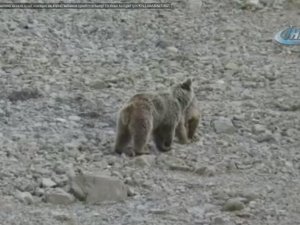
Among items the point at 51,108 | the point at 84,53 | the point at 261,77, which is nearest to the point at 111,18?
the point at 84,53

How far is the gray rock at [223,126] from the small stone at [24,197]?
261cm

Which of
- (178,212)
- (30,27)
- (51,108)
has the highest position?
(30,27)

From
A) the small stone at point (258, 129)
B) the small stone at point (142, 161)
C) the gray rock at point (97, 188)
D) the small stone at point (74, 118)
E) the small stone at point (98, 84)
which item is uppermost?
the small stone at point (98, 84)

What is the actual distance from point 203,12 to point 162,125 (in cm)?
568

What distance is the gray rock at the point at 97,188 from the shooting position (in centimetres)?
680

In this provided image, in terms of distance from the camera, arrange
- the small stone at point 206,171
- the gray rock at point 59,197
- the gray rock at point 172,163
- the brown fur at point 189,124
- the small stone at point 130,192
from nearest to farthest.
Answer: the gray rock at point 59,197 → the small stone at point 130,192 → the small stone at point 206,171 → the gray rock at point 172,163 → the brown fur at point 189,124

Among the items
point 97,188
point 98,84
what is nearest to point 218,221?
point 97,188

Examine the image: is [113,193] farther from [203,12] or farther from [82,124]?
[203,12]

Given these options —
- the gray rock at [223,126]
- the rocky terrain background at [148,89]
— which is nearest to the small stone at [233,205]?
the rocky terrain background at [148,89]

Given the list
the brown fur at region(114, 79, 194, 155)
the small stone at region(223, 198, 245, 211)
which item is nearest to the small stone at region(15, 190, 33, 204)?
the brown fur at region(114, 79, 194, 155)

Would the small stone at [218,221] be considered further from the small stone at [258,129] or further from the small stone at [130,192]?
the small stone at [258,129]

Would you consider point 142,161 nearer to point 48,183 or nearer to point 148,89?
point 48,183

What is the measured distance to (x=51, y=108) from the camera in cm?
926

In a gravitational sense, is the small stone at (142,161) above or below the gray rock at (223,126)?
below
